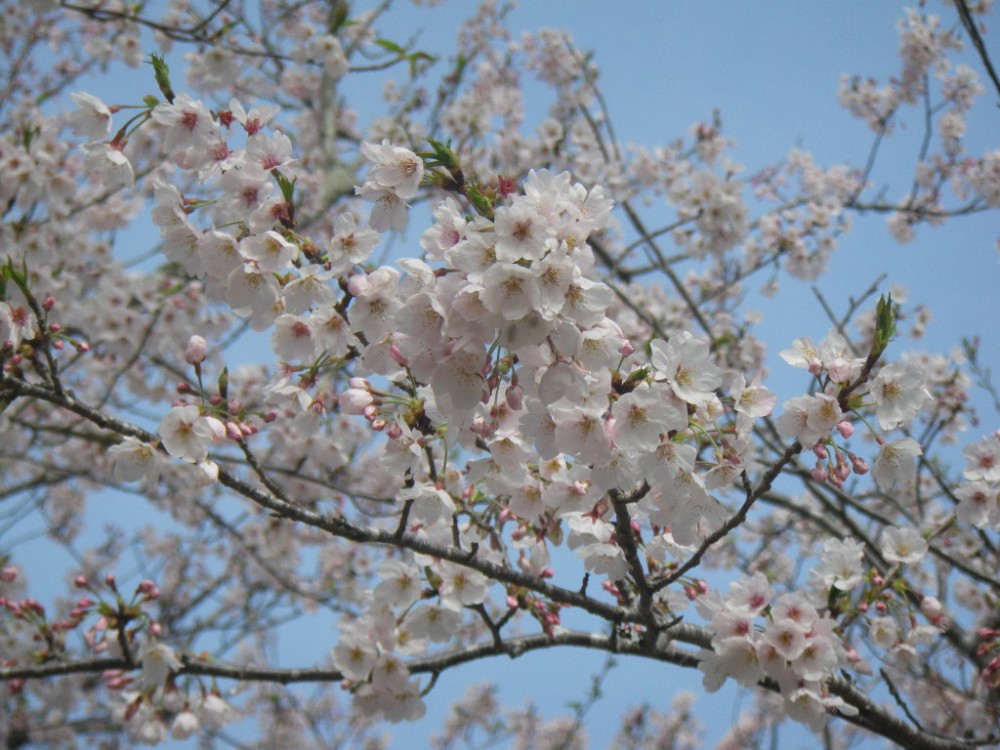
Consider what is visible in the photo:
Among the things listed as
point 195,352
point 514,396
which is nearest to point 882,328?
point 514,396

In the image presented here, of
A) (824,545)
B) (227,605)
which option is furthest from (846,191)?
(227,605)

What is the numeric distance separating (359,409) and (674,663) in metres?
1.47

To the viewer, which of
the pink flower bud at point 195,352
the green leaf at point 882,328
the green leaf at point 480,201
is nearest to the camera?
the green leaf at point 480,201

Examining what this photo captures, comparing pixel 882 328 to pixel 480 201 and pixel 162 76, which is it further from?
pixel 162 76

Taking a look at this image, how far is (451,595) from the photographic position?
7.32 feet

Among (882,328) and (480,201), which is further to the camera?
(882,328)

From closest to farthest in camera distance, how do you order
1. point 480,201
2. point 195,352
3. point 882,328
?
1. point 480,201
2. point 882,328
3. point 195,352

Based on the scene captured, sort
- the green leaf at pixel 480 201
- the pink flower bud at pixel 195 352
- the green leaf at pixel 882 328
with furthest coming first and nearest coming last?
the pink flower bud at pixel 195 352
the green leaf at pixel 882 328
the green leaf at pixel 480 201

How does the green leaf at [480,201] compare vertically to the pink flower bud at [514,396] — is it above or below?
above

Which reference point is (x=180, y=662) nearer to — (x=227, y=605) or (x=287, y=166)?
(x=287, y=166)

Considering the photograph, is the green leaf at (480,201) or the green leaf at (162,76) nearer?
the green leaf at (480,201)

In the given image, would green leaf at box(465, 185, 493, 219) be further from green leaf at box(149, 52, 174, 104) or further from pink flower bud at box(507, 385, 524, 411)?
green leaf at box(149, 52, 174, 104)

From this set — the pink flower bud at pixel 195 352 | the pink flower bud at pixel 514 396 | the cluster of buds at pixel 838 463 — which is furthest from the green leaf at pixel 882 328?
the pink flower bud at pixel 195 352

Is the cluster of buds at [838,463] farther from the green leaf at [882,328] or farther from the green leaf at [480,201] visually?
the green leaf at [480,201]
